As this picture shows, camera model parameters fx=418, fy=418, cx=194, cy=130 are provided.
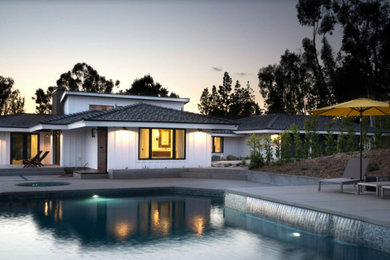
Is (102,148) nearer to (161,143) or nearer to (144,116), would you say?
(144,116)

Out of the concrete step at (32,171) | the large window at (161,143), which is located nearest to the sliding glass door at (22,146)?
the concrete step at (32,171)

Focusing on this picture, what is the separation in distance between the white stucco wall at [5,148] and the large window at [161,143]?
35.7 feet

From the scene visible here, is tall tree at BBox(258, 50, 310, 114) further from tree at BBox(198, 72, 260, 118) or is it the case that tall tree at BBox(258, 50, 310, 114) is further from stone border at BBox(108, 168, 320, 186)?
stone border at BBox(108, 168, 320, 186)

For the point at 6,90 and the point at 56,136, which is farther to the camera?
the point at 6,90

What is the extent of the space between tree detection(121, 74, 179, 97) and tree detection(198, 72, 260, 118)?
21.1 feet

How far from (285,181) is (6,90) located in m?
60.7

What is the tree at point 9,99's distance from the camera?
6600 cm

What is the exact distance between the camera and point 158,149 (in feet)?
66.5

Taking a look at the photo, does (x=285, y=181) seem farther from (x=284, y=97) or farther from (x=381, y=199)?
(x=284, y=97)

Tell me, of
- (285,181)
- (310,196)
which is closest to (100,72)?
(285,181)

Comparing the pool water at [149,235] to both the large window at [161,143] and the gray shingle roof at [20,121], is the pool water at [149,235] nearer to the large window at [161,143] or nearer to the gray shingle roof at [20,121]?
the large window at [161,143]

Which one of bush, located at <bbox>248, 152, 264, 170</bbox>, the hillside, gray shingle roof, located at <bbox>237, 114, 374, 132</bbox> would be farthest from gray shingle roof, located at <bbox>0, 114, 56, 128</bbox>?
the hillside

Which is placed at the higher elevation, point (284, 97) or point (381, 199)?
point (284, 97)

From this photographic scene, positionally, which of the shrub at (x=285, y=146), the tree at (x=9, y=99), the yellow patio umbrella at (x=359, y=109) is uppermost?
the tree at (x=9, y=99)
